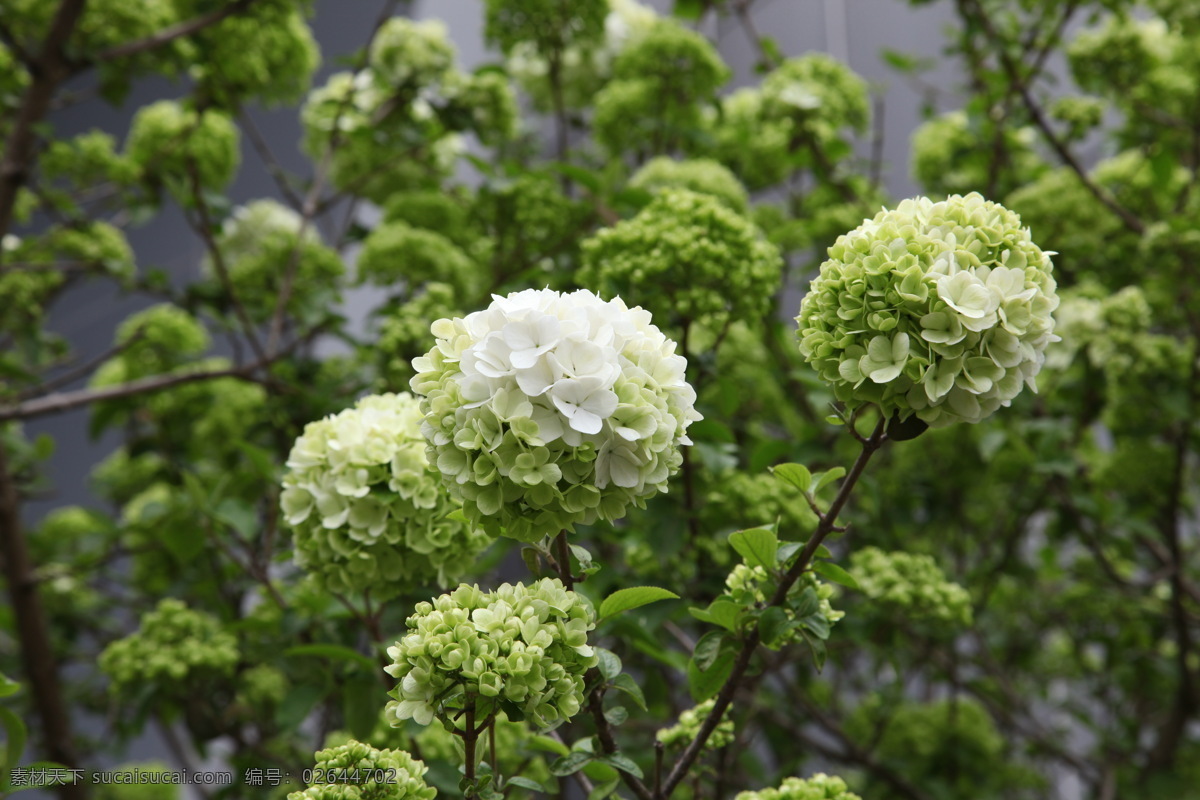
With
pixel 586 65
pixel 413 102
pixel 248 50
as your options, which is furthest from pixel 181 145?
pixel 586 65

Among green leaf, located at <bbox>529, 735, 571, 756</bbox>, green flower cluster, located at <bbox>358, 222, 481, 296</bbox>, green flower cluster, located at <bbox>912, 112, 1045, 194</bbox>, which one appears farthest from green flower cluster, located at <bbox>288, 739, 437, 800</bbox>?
green flower cluster, located at <bbox>912, 112, 1045, 194</bbox>

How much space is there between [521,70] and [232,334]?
4.04 ft

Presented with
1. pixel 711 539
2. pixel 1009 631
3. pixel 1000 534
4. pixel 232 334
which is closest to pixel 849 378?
pixel 711 539

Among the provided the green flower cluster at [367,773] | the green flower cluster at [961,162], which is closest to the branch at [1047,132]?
the green flower cluster at [961,162]

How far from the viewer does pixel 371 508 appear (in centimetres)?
98

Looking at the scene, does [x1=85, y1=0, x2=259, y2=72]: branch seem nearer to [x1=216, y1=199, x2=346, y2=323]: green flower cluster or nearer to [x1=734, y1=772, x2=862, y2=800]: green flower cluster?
[x1=216, y1=199, x2=346, y2=323]: green flower cluster

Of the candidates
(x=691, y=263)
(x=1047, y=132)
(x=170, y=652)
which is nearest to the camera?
(x=691, y=263)

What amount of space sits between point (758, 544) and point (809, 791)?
0.75 feet

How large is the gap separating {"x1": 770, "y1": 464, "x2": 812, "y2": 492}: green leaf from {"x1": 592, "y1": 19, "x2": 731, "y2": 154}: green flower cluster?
150cm

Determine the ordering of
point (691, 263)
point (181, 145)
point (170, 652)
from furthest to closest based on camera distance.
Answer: point (181, 145)
point (170, 652)
point (691, 263)

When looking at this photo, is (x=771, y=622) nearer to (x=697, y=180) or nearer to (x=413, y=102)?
(x=697, y=180)

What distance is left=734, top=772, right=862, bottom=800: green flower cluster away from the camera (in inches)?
32.3

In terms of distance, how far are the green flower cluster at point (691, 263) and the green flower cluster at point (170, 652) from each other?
0.99 m

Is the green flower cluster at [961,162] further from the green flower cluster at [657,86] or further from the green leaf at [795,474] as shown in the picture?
the green leaf at [795,474]
